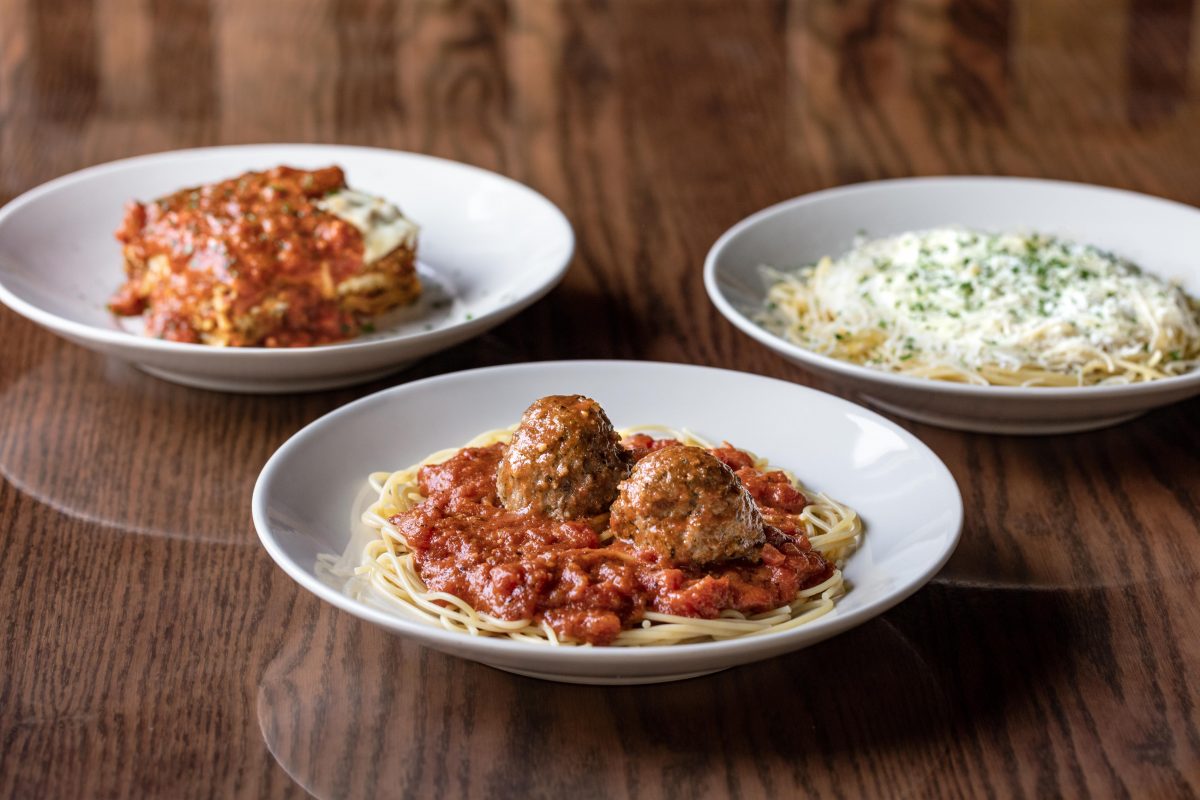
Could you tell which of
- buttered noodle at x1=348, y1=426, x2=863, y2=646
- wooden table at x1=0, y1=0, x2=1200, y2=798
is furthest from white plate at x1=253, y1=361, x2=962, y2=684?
wooden table at x1=0, y1=0, x2=1200, y2=798

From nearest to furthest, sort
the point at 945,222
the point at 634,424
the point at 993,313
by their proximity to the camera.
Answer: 1. the point at 634,424
2. the point at 993,313
3. the point at 945,222

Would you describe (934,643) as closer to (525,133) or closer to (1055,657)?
(1055,657)

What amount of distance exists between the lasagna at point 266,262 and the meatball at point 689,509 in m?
1.34

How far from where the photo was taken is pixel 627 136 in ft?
16.5

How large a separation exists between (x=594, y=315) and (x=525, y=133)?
1630 mm

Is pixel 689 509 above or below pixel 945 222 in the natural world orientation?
above

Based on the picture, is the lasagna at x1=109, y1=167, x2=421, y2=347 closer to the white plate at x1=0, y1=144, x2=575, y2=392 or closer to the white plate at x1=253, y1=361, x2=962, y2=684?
the white plate at x1=0, y1=144, x2=575, y2=392

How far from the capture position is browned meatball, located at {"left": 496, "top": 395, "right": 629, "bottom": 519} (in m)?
2.33

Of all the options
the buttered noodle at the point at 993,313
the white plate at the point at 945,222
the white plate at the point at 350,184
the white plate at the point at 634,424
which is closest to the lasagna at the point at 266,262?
the white plate at the point at 350,184

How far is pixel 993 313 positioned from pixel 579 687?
1.52 meters

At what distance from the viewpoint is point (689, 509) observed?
2180 mm

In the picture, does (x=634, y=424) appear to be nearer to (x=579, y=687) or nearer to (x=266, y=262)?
(x=579, y=687)

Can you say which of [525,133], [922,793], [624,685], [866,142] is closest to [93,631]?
[624,685]

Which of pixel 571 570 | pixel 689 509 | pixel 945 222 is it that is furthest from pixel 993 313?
pixel 571 570
